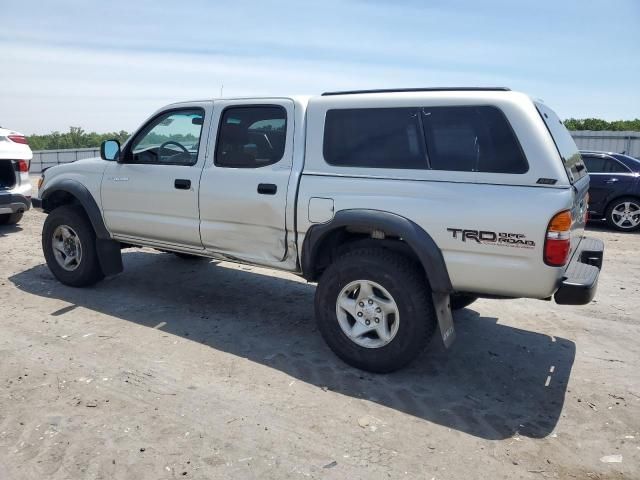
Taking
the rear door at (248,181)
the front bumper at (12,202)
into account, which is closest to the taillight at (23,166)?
the front bumper at (12,202)

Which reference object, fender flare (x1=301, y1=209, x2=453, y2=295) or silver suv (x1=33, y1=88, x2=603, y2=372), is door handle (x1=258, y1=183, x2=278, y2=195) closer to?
silver suv (x1=33, y1=88, x2=603, y2=372)

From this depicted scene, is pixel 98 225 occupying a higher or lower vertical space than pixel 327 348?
higher

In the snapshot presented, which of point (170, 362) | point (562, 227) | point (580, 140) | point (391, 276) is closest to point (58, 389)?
point (170, 362)

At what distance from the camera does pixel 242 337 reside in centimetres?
451

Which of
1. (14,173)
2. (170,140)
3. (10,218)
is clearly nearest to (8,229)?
(10,218)

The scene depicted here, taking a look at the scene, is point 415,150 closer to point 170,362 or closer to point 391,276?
point 391,276

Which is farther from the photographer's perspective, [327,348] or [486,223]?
[327,348]

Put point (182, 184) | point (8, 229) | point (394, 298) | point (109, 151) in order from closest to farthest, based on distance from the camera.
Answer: point (394, 298) < point (182, 184) < point (109, 151) < point (8, 229)

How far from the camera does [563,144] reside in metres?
3.82

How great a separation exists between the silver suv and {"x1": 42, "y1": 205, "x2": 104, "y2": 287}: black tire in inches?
28.8

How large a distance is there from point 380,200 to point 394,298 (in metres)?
0.70

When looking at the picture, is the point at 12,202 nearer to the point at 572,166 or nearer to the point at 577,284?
the point at 572,166

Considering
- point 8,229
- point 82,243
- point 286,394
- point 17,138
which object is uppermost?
point 17,138

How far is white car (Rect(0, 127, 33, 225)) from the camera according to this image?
8.00 meters
